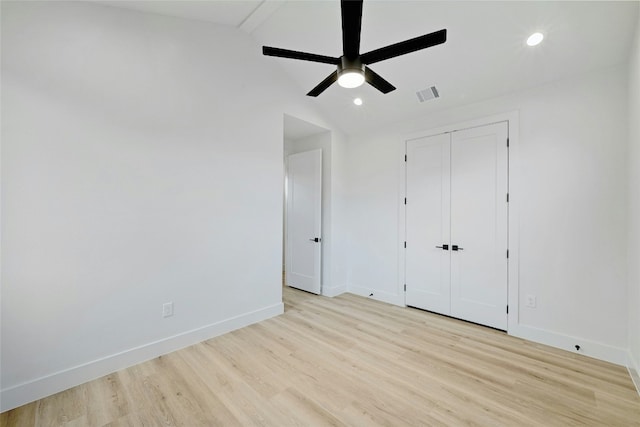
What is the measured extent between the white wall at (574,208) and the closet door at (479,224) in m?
0.17

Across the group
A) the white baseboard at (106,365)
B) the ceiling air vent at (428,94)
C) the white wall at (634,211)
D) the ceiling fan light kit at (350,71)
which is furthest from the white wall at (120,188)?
the white wall at (634,211)

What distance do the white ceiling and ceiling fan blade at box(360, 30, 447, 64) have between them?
111cm

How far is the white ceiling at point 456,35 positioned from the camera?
2.22m

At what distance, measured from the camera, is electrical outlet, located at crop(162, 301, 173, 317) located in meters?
2.58

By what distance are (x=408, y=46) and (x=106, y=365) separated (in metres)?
3.32

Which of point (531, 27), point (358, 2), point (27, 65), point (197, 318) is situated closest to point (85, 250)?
point (197, 318)

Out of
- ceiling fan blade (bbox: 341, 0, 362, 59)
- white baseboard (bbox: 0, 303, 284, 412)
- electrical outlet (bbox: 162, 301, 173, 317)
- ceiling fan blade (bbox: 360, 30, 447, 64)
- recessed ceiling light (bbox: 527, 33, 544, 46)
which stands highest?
recessed ceiling light (bbox: 527, 33, 544, 46)

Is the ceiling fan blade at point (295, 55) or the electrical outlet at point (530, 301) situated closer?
the ceiling fan blade at point (295, 55)

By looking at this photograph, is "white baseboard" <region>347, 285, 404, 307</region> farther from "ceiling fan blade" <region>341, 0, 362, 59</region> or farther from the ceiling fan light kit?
"ceiling fan blade" <region>341, 0, 362, 59</region>

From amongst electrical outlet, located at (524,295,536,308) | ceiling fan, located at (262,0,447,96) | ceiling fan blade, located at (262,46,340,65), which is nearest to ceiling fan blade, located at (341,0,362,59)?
ceiling fan, located at (262,0,447,96)

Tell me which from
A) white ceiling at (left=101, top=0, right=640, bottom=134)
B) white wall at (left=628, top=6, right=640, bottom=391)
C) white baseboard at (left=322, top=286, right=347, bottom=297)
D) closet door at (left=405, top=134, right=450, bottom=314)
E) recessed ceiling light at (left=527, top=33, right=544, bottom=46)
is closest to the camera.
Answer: white wall at (left=628, top=6, right=640, bottom=391)

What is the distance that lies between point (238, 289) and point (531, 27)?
149 inches

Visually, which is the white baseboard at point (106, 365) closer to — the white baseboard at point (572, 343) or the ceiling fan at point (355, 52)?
the ceiling fan at point (355, 52)

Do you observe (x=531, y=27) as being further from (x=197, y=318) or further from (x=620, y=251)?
(x=197, y=318)
